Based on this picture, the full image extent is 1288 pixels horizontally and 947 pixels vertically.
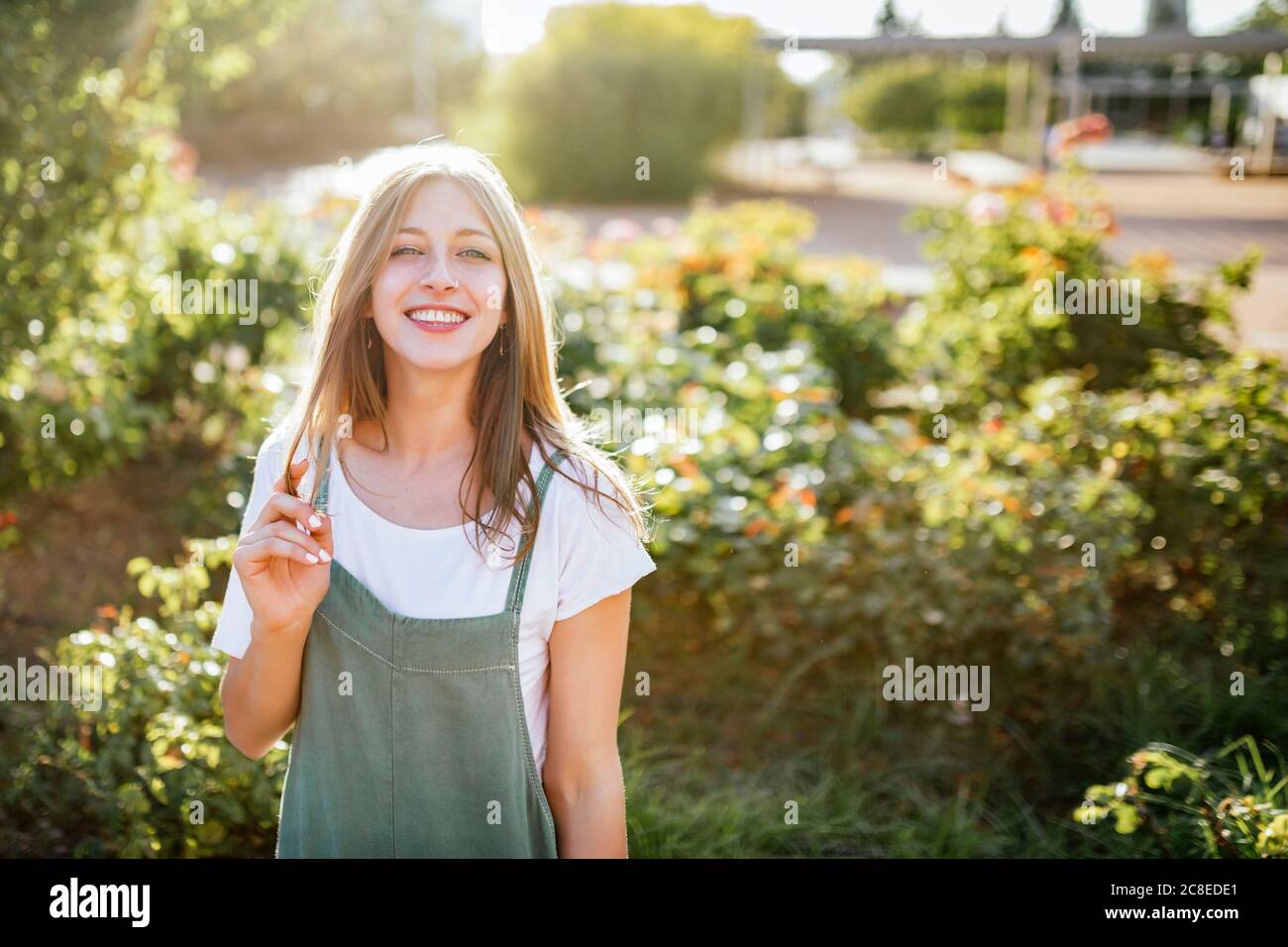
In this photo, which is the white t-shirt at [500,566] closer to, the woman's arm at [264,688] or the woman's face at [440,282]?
the woman's arm at [264,688]

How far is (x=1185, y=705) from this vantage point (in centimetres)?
339

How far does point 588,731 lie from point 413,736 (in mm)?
274

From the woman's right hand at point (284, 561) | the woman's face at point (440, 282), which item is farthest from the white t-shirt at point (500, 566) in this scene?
the woman's face at point (440, 282)

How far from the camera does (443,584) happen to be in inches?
70.9

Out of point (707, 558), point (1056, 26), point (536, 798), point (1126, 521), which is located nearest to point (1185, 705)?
point (1126, 521)

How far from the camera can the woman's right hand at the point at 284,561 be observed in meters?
1.64

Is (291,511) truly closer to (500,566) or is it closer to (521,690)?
(500,566)

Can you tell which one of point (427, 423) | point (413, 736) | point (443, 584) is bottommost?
point (413, 736)

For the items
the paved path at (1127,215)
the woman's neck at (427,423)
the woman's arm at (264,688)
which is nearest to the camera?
the woman's arm at (264,688)

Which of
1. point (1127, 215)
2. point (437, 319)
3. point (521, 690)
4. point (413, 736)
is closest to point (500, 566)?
point (521, 690)

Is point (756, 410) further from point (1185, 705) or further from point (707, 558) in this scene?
point (1185, 705)

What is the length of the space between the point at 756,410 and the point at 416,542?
2666mm

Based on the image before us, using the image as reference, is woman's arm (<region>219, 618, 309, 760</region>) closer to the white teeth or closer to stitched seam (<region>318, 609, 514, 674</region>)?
stitched seam (<region>318, 609, 514, 674</region>)

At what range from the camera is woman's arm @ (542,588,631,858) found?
1.80 metres
